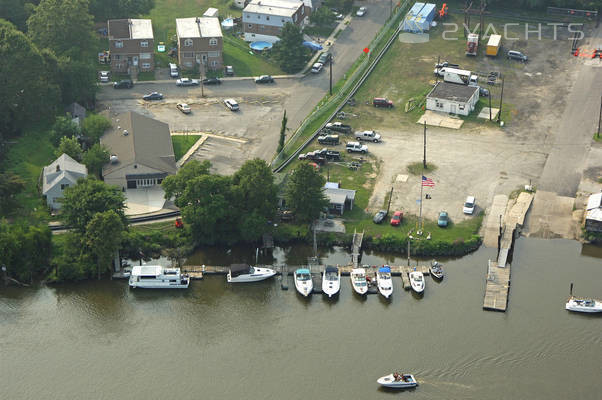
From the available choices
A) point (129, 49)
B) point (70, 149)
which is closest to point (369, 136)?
point (70, 149)

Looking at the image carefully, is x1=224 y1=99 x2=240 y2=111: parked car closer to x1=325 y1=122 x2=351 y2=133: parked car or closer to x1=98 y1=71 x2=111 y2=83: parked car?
x1=325 y1=122 x2=351 y2=133: parked car

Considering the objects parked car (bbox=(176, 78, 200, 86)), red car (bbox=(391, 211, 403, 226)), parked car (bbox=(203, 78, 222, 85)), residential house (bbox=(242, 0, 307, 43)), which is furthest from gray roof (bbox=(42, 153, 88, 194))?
residential house (bbox=(242, 0, 307, 43))

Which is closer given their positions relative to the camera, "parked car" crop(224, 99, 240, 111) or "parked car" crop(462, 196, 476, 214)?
"parked car" crop(462, 196, 476, 214)

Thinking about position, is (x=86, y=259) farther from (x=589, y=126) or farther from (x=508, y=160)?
(x=589, y=126)

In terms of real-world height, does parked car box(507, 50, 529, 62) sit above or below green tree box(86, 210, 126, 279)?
above

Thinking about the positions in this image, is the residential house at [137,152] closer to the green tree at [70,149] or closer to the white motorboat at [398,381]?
the green tree at [70,149]

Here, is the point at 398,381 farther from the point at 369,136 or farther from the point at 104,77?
the point at 104,77

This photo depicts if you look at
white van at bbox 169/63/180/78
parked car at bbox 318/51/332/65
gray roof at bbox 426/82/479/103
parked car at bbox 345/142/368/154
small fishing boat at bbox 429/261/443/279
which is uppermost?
parked car at bbox 318/51/332/65
